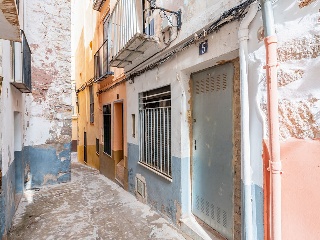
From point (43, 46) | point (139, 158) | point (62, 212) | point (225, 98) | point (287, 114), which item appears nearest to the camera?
point (287, 114)

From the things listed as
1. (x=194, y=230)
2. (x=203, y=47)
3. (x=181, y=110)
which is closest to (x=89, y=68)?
(x=181, y=110)

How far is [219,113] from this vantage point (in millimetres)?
3863

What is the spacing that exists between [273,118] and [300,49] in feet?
2.45

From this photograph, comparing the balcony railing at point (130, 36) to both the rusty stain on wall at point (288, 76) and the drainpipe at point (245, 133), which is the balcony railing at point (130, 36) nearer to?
the drainpipe at point (245, 133)

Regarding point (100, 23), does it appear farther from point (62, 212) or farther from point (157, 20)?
point (62, 212)

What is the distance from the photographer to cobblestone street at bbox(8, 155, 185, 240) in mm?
4675

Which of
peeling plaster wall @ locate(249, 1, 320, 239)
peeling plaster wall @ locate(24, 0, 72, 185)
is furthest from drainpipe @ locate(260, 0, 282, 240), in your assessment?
peeling plaster wall @ locate(24, 0, 72, 185)

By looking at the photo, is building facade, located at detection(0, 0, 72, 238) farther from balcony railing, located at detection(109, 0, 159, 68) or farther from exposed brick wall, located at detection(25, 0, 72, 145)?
balcony railing, located at detection(109, 0, 159, 68)

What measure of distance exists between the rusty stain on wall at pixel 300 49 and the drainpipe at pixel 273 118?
165 millimetres

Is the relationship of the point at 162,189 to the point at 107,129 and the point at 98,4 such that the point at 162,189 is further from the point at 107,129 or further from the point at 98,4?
the point at 98,4

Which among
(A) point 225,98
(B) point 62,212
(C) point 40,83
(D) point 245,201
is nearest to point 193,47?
(A) point 225,98

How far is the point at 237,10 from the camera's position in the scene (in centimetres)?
304

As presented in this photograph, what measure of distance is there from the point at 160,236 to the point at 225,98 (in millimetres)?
2923

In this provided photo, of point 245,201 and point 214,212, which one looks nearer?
point 245,201
